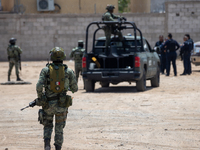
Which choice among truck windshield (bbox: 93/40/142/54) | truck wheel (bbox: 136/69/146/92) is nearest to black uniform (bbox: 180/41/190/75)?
truck windshield (bbox: 93/40/142/54)

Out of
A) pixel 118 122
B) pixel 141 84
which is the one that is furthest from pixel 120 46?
pixel 118 122

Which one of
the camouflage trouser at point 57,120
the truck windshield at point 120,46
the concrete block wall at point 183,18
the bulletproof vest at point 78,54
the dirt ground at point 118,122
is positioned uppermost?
the concrete block wall at point 183,18

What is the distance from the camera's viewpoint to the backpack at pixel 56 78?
522cm

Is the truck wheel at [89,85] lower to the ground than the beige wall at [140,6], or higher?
lower

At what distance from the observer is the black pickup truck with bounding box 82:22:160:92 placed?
12.0 m

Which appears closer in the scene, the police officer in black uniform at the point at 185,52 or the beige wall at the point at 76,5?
the police officer in black uniform at the point at 185,52

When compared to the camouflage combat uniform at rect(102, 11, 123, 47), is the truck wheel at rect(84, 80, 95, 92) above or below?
below

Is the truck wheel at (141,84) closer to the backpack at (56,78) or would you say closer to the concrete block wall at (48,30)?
the backpack at (56,78)

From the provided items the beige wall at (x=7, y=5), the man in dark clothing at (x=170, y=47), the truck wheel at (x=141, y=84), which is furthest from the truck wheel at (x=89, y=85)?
the beige wall at (x=7, y=5)

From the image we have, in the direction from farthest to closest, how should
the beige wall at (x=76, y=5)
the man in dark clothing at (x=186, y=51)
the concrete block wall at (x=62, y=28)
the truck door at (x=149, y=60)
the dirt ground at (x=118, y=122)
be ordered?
the beige wall at (x=76, y=5)
the concrete block wall at (x=62, y=28)
the man in dark clothing at (x=186, y=51)
the truck door at (x=149, y=60)
the dirt ground at (x=118, y=122)

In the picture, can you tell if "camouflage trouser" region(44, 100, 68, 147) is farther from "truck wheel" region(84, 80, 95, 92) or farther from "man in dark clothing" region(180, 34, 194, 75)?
"man in dark clothing" region(180, 34, 194, 75)

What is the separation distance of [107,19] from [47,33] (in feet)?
51.0

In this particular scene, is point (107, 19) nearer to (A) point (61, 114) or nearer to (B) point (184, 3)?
(A) point (61, 114)

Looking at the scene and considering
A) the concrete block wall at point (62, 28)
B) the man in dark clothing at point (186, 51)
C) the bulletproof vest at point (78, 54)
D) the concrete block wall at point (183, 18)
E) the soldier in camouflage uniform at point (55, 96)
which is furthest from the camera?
the concrete block wall at point (62, 28)
